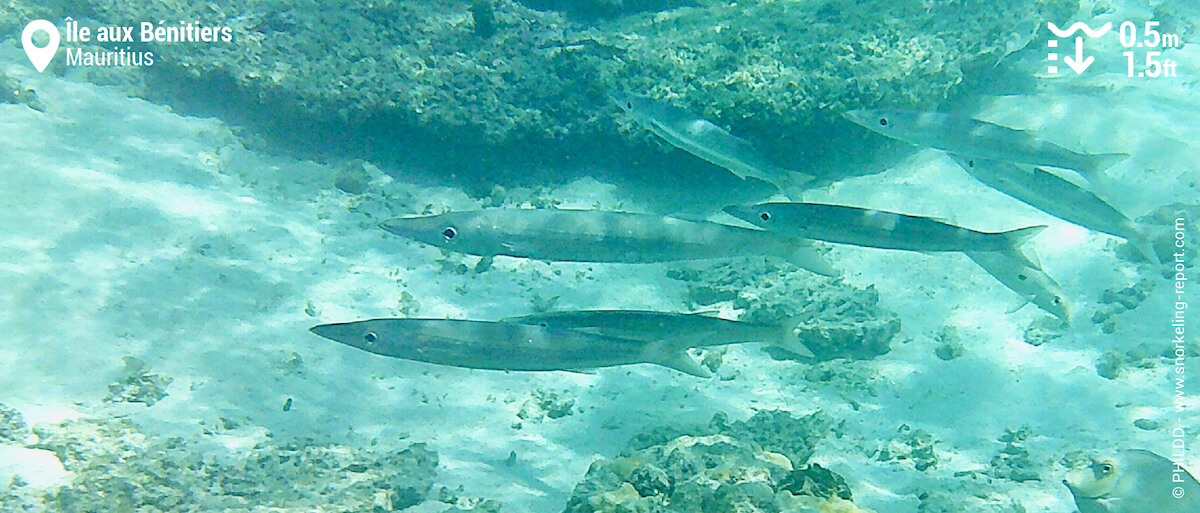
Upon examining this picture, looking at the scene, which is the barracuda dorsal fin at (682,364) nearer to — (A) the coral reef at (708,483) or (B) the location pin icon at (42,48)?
(A) the coral reef at (708,483)

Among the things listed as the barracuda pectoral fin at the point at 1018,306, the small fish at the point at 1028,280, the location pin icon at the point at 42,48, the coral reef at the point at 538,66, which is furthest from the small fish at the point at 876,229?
the location pin icon at the point at 42,48

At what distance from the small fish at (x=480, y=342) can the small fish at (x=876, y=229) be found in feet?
5.82

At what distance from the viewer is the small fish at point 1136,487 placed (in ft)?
11.6

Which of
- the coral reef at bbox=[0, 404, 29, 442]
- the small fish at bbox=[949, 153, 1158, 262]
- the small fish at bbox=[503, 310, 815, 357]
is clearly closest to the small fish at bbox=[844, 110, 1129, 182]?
the small fish at bbox=[949, 153, 1158, 262]

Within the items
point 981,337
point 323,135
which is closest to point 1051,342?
point 981,337

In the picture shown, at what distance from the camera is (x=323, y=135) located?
8.45m

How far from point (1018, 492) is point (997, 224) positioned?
392 centimetres

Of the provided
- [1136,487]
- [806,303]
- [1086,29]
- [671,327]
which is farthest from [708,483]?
[1086,29]

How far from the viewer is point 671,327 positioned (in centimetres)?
399

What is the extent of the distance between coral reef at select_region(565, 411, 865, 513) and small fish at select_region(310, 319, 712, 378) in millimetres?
650

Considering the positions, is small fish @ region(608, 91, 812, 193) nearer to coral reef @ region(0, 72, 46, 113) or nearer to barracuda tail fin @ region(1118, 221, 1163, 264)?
barracuda tail fin @ region(1118, 221, 1163, 264)

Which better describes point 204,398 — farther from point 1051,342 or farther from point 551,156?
point 1051,342

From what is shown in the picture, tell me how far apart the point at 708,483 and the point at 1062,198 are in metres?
4.78

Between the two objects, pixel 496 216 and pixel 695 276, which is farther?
pixel 695 276
